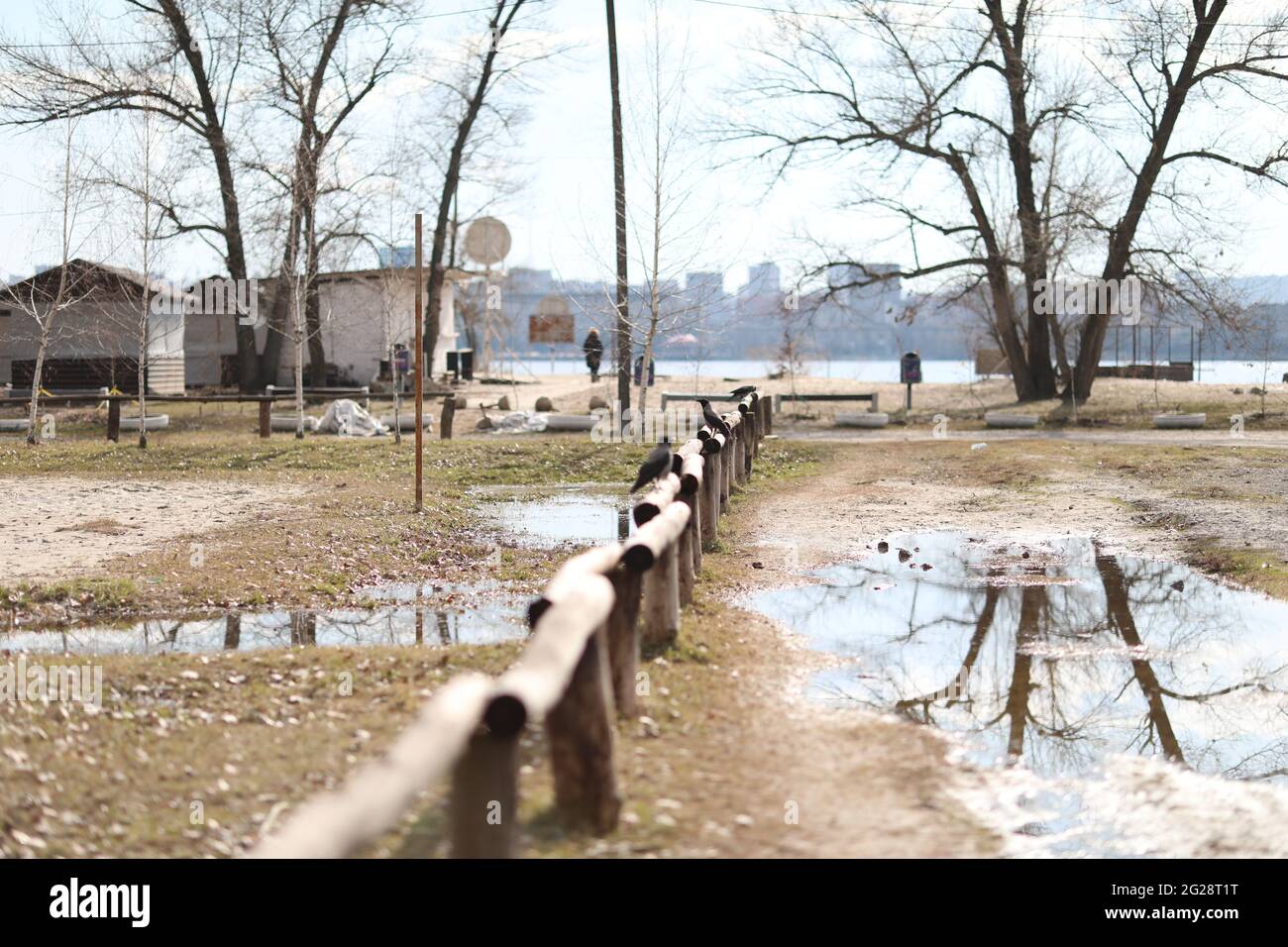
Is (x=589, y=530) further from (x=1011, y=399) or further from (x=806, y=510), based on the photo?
(x=1011, y=399)

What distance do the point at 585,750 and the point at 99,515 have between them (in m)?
11.1

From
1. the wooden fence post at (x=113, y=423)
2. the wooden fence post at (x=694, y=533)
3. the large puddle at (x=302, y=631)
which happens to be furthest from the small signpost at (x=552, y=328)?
the large puddle at (x=302, y=631)

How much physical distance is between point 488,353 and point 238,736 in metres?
43.6

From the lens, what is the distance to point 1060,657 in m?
8.77

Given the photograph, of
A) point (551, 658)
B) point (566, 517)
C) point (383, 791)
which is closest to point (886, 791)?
point (551, 658)

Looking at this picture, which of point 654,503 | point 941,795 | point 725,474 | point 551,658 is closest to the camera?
point 551,658

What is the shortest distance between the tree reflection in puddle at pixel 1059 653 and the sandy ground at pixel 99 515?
→ 599 centimetres

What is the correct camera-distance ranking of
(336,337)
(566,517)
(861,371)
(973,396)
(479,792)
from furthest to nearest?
1. (861,371)
2. (336,337)
3. (973,396)
4. (566,517)
5. (479,792)

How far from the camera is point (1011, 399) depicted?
32.4 metres

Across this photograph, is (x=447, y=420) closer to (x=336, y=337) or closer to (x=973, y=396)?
(x=973, y=396)

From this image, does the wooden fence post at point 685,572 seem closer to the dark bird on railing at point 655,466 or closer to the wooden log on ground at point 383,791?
the dark bird on railing at point 655,466

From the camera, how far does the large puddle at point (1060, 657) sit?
6805 millimetres
